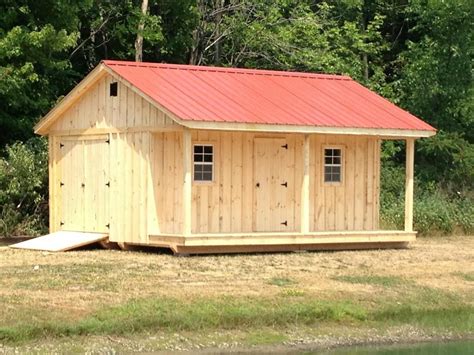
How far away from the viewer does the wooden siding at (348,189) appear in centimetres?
2305

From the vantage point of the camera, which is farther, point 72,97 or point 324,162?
point 324,162

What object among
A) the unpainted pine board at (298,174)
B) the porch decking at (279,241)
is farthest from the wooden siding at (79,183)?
the unpainted pine board at (298,174)

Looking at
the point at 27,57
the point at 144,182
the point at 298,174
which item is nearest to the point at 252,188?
the point at 298,174

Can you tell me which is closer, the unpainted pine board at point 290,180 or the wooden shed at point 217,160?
the wooden shed at point 217,160

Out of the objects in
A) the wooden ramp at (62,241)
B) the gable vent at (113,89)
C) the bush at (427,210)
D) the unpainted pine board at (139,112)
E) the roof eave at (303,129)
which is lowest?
the wooden ramp at (62,241)

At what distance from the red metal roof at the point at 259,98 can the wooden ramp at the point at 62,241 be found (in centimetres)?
322

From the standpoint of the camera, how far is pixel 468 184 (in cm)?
3206

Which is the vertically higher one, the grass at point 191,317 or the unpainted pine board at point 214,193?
the unpainted pine board at point 214,193

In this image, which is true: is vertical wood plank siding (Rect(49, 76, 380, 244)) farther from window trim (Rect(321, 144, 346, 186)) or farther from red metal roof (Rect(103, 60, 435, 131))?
red metal roof (Rect(103, 60, 435, 131))

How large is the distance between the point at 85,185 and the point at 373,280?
735 centimetres

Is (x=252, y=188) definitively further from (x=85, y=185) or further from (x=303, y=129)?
(x=85, y=185)

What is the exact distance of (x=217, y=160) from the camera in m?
21.7

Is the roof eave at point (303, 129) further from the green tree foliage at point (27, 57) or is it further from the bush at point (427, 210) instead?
the green tree foliage at point (27, 57)

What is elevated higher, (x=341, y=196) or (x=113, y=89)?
(x=113, y=89)
